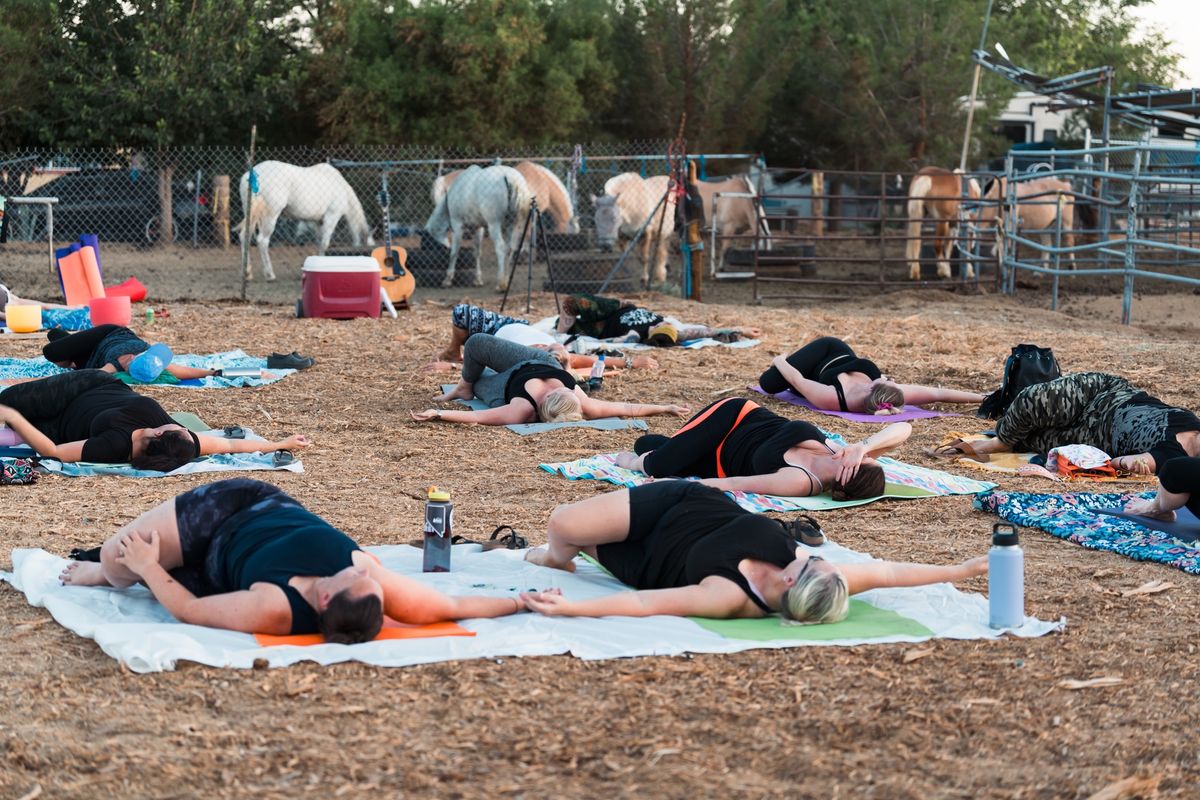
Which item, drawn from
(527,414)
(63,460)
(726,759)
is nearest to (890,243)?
(527,414)

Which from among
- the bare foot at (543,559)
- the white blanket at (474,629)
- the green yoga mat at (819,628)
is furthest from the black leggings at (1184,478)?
the bare foot at (543,559)

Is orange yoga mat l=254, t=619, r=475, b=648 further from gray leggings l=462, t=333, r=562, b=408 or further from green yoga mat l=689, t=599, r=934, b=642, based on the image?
gray leggings l=462, t=333, r=562, b=408

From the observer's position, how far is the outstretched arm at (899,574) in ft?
15.7

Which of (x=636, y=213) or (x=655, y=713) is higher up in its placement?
(x=636, y=213)

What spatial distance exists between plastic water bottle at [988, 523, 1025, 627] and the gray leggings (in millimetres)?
4909

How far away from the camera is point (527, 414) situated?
351 inches

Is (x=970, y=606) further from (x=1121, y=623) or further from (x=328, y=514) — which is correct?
(x=328, y=514)

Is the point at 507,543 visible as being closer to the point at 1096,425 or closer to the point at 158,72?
the point at 1096,425

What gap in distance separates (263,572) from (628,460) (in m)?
3.26

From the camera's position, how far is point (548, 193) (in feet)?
62.5

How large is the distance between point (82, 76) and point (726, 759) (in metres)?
23.0

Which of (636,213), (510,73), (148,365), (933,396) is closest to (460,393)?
(148,365)

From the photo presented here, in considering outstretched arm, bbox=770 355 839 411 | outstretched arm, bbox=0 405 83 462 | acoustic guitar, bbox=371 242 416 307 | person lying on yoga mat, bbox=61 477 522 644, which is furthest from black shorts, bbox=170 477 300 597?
acoustic guitar, bbox=371 242 416 307

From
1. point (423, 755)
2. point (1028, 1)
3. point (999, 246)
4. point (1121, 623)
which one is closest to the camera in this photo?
point (423, 755)
